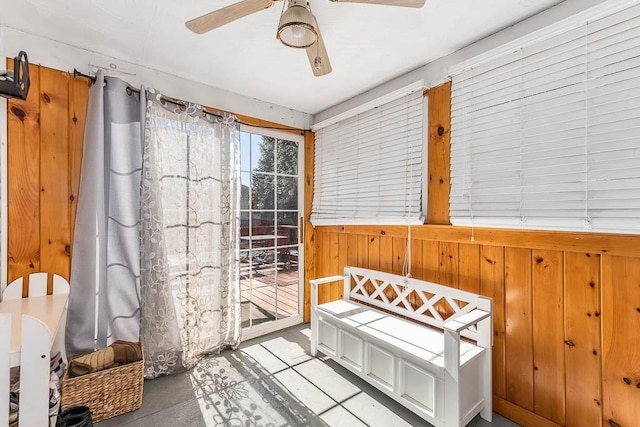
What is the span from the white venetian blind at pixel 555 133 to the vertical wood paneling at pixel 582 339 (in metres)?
0.24

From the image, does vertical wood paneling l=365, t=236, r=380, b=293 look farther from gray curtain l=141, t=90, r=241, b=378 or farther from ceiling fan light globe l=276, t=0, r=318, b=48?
ceiling fan light globe l=276, t=0, r=318, b=48

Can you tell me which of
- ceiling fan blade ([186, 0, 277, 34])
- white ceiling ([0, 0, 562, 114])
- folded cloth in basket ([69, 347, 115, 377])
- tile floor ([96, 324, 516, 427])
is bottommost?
tile floor ([96, 324, 516, 427])

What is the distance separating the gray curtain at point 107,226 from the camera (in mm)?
1943

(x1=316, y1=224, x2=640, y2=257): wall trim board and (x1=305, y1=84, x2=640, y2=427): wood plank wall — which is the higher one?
(x1=316, y1=224, x2=640, y2=257): wall trim board

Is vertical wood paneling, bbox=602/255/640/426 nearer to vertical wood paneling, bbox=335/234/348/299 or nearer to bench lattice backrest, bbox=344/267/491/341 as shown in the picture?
bench lattice backrest, bbox=344/267/491/341

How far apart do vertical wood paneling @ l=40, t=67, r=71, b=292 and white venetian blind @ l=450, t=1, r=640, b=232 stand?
8.83 feet

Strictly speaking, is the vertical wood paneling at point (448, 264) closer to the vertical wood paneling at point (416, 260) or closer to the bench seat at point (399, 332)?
the vertical wood paneling at point (416, 260)

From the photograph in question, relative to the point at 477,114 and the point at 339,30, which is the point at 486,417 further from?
the point at 339,30

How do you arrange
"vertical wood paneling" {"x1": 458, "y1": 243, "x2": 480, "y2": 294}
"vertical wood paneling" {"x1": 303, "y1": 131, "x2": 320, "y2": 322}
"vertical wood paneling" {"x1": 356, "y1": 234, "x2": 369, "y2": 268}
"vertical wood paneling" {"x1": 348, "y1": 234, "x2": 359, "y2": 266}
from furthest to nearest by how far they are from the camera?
"vertical wood paneling" {"x1": 303, "y1": 131, "x2": 320, "y2": 322} → "vertical wood paneling" {"x1": 348, "y1": 234, "x2": 359, "y2": 266} → "vertical wood paneling" {"x1": 356, "y1": 234, "x2": 369, "y2": 268} → "vertical wood paneling" {"x1": 458, "y1": 243, "x2": 480, "y2": 294}

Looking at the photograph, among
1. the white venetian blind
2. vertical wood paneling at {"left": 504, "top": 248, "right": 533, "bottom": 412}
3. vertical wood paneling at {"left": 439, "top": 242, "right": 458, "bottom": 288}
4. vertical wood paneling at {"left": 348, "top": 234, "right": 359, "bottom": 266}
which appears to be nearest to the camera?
the white venetian blind

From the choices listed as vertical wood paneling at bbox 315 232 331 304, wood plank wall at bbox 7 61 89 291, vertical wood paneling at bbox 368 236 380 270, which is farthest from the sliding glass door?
wood plank wall at bbox 7 61 89 291

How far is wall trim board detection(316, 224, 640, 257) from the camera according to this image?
141cm

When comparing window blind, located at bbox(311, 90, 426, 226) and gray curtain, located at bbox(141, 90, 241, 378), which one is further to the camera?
window blind, located at bbox(311, 90, 426, 226)

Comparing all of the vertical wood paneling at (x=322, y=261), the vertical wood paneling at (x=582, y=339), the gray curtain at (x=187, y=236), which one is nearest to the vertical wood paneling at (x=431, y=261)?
the vertical wood paneling at (x=582, y=339)
